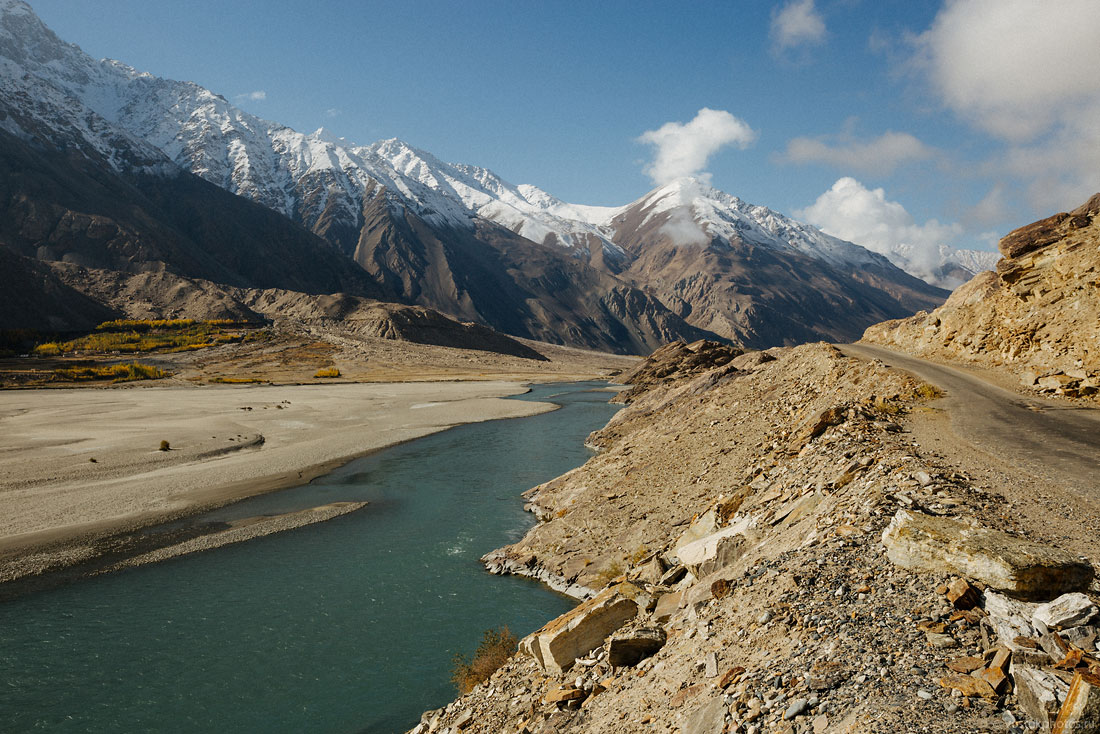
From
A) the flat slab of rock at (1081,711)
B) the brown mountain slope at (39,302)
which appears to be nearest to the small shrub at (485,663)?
the flat slab of rock at (1081,711)

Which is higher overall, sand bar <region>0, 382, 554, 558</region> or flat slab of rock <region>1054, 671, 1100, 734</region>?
flat slab of rock <region>1054, 671, 1100, 734</region>

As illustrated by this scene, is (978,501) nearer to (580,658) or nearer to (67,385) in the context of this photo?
(580,658)

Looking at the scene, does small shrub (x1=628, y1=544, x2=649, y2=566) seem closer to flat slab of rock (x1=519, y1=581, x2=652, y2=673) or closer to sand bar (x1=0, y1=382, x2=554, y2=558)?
flat slab of rock (x1=519, y1=581, x2=652, y2=673)

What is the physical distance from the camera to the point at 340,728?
13.8 m

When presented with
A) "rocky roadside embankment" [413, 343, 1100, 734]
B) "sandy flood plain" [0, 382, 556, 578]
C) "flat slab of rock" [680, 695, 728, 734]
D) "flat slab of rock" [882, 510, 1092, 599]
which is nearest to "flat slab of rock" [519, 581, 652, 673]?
"rocky roadside embankment" [413, 343, 1100, 734]

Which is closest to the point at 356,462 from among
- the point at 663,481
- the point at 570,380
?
the point at 663,481

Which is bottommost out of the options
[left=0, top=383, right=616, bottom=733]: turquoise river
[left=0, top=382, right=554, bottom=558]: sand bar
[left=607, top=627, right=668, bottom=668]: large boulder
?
[left=0, top=383, right=616, bottom=733]: turquoise river

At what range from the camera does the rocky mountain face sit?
783 inches

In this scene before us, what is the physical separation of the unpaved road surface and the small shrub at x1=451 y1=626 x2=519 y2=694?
1209 cm

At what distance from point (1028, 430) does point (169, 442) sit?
50.6m

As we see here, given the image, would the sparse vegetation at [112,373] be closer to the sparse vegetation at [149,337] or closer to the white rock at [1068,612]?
the sparse vegetation at [149,337]

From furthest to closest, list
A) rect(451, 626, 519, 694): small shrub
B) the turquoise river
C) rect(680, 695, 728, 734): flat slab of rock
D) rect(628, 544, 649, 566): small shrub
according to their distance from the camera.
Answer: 1. rect(628, 544, 649, 566): small shrub
2. the turquoise river
3. rect(451, 626, 519, 694): small shrub
4. rect(680, 695, 728, 734): flat slab of rock

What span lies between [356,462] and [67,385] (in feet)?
216

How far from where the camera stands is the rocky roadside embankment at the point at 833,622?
19.5 ft
